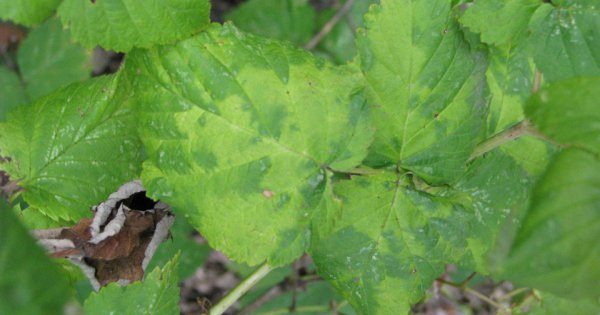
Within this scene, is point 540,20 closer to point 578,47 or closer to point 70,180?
point 578,47

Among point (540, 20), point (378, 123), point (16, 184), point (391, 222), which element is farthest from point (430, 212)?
point (16, 184)

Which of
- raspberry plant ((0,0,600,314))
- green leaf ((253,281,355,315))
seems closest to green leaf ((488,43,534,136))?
raspberry plant ((0,0,600,314))

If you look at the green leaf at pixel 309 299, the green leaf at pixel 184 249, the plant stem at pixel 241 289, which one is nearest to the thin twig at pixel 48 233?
the plant stem at pixel 241 289

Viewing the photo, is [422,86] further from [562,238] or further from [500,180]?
[562,238]

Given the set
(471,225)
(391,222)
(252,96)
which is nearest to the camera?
(252,96)

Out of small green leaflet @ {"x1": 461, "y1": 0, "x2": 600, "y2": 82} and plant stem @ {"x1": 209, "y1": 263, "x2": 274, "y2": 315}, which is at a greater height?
small green leaflet @ {"x1": 461, "y1": 0, "x2": 600, "y2": 82}

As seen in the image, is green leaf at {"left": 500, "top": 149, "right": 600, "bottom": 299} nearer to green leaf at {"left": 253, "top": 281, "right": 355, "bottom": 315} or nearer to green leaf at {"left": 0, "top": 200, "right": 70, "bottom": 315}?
green leaf at {"left": 0, "top": 200, "right": 70, "bottom": 315}

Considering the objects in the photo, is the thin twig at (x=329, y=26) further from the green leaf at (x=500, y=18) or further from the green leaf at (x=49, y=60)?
the green leaf at (x=500, y=18)
